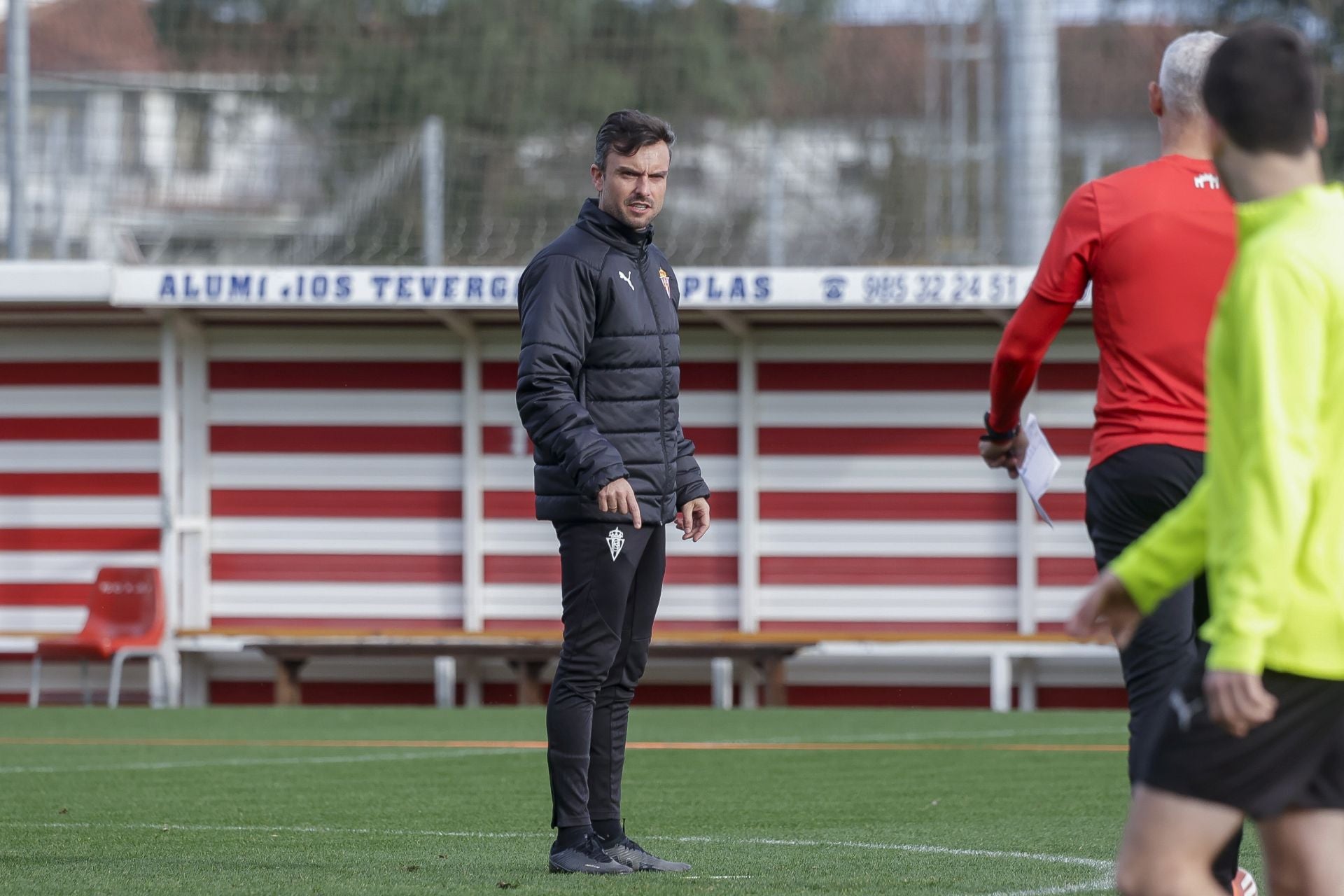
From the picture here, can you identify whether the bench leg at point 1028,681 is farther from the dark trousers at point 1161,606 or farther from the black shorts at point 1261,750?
the black shorts at point 1261,750

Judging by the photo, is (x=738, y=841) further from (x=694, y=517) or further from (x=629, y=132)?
(x=629, y=132)

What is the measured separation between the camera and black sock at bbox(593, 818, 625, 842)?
5.23 meters

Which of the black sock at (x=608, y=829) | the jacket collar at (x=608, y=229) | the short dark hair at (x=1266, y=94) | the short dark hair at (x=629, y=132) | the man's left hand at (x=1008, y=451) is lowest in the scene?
the black sock at (x=608, y=829)

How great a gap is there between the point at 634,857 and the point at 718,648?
7.98 metres

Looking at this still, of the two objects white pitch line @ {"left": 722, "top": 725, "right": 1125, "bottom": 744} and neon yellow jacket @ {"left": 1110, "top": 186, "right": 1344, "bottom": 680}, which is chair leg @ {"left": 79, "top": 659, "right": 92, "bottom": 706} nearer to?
white pitch line @ {"left": 722, "top": 725, "right": 1125, "bottom": 744}

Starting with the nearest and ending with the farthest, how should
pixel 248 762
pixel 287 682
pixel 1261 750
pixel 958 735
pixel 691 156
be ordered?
pixel 1261 750
pixel 248 762
pixel 958 735
pixel 287 682
pixel 691 156

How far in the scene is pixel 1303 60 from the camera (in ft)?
9.25

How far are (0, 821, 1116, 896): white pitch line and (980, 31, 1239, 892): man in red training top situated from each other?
1.05 metres

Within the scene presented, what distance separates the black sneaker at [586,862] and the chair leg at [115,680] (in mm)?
8861

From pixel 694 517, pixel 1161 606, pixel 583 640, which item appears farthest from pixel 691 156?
pixel 1161 606

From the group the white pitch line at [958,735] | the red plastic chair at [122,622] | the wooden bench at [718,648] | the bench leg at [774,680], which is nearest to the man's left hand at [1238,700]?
the white pitch line at [958,735]

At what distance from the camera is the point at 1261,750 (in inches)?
108

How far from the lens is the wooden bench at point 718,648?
1327cm

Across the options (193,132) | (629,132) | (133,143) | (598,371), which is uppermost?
(193,132)
